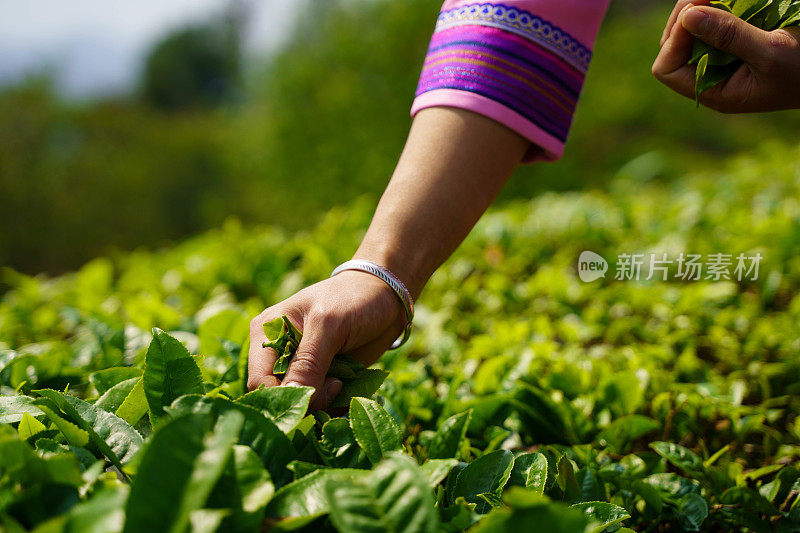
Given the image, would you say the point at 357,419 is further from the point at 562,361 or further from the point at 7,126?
the point at 7,126

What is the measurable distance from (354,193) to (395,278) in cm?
849

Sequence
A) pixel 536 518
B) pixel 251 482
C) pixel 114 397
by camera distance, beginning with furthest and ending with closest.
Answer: pixel 114 397 → pixel 251 482 → pixel 536 518

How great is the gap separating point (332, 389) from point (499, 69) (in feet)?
2.69

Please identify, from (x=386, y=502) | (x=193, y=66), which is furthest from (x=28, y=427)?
(x=193, y=66)

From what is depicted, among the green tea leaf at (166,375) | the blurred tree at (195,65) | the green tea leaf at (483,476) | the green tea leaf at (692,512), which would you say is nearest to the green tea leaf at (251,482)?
the green tea leaf at (166,375)

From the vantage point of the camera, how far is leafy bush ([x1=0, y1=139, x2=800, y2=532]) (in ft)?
2.28

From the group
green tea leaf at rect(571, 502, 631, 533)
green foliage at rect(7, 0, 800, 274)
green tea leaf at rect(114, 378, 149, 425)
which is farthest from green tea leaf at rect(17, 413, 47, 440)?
green foliage at rect(7, 0, 800, 274)

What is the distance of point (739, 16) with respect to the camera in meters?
1.21

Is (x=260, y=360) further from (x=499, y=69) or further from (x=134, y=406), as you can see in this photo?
(x=499, y=69)

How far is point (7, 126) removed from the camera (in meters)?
11.7

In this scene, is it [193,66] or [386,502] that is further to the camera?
[193,66]

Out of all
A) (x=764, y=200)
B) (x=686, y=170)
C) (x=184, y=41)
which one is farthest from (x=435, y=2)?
(x=184, y=41)

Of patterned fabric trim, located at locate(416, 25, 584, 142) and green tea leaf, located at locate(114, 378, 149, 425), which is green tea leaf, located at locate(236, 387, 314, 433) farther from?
patterned fabric trim, located at locate(416, 25, 584, 142)
